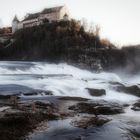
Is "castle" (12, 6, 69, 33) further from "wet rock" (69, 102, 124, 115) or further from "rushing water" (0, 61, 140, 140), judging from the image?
"wet rock" (69, 102, 124, 115)

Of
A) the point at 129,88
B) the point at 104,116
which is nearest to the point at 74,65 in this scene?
the point at 129,88

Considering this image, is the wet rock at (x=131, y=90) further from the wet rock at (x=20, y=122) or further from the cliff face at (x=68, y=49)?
the cliff face at (x=68, y=49)

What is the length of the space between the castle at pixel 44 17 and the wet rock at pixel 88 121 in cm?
6859

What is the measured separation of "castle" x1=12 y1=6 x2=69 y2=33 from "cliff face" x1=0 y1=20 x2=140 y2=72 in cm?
850

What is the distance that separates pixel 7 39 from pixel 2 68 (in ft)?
133

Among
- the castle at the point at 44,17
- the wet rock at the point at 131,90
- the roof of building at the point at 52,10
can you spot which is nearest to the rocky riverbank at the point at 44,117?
the wet rock at the point at 131,90

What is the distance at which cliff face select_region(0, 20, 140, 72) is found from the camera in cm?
5824

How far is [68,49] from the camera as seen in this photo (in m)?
60.0

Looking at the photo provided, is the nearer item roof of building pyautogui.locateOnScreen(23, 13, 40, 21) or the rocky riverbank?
the rocky riverbank

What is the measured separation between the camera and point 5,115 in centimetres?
1240

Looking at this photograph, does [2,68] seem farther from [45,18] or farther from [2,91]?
[45,18]

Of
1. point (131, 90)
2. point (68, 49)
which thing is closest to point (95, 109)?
point (131, 90)

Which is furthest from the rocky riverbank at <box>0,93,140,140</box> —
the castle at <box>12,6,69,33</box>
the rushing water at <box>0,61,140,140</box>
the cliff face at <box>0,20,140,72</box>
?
the castle at <box>12,6,69,33</box>

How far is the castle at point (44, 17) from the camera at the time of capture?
3238 inches
